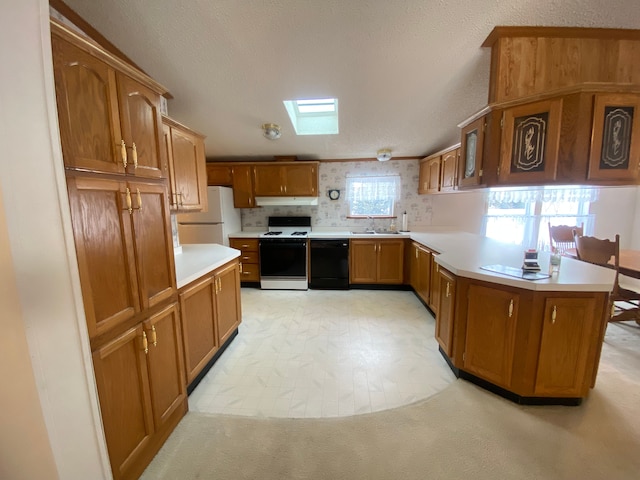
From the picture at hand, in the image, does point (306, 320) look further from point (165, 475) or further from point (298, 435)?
point (165, 475)

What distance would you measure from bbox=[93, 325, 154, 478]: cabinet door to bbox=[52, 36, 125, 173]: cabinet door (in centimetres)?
81

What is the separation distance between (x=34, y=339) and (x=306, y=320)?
2.61 m

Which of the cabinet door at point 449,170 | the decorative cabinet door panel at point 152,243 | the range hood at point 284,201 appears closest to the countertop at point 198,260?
the decorative cabinet door panel at point 152,243

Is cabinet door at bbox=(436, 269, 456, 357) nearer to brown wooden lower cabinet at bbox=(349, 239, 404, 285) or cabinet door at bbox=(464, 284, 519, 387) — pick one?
cabinet door at bbox=(464, 284, 519, 387)

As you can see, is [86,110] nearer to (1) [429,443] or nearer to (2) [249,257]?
(1) [429,443]

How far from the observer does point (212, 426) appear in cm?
168

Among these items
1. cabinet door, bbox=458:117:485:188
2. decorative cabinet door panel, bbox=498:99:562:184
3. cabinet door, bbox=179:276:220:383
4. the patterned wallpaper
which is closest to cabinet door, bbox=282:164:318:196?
the patterned wallpaper

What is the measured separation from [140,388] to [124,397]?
104 mm

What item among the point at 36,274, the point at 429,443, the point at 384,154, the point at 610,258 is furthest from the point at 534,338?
the point at 384,154

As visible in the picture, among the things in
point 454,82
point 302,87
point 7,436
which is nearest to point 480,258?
point 454,82

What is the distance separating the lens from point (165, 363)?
1.57 meters

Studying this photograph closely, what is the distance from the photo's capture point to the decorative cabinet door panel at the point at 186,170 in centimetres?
220

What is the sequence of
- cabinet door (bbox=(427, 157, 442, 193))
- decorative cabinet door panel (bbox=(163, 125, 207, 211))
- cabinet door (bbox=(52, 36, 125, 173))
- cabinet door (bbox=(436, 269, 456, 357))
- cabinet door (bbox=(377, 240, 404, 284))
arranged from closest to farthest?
cabinet door (bbox=(52, 36, 125, 173))
cabinet door (bbox=(436, 269, 456, 357))
decorative cabinet door panel (bbox=(163, 125, 207, 211))
cabinet door (bbox=(427, 157, 442, 193))
cabinet door (bbox=(377, 240, 404, 284))

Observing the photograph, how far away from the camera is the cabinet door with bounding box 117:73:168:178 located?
1.24m
